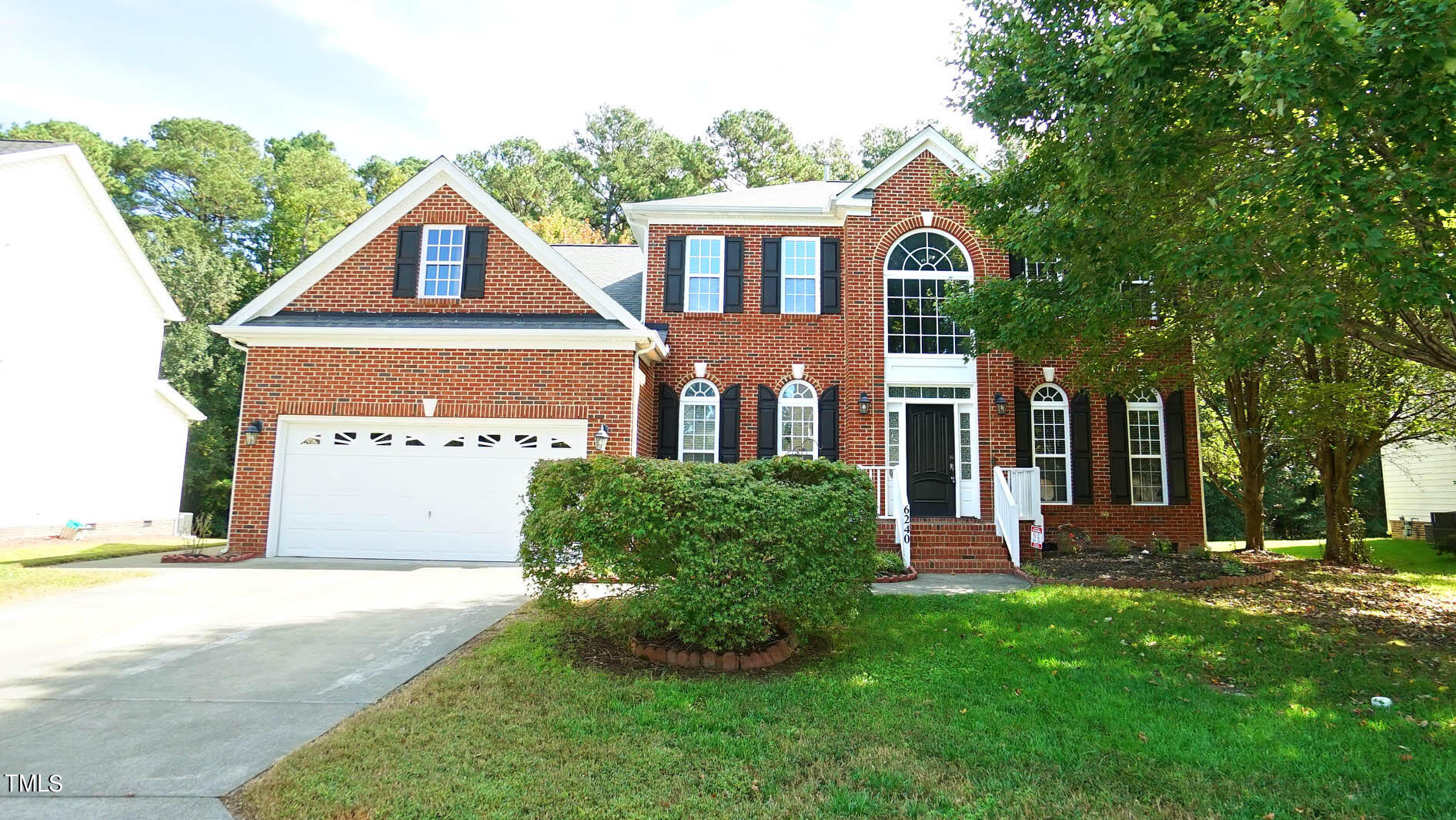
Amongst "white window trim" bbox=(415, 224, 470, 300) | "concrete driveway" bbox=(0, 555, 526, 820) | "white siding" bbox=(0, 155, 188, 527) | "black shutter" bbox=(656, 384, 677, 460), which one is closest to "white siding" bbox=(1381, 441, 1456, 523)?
"black shutter" bbox=(656, 384, 677, 460)

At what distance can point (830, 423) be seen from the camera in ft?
44.6

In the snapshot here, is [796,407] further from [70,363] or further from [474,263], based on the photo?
[70,363]

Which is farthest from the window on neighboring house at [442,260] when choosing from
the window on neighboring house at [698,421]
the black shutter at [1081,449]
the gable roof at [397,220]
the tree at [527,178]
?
the tree at [527,178]

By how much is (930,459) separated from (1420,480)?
17.5 meters

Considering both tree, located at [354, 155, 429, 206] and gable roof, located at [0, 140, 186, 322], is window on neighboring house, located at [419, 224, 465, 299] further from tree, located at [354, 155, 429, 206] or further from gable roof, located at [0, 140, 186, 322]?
tree, located at [354, 155, 429, 206]

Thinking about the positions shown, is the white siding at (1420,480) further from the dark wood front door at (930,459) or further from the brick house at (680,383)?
the dark wood front door at (930,459)

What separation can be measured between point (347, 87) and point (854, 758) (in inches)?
563

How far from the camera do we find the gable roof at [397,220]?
12.6 metres

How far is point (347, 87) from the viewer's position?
525 inches

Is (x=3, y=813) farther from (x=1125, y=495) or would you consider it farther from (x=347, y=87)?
(x=1125, y=495)

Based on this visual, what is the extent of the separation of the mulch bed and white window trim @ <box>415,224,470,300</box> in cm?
1226

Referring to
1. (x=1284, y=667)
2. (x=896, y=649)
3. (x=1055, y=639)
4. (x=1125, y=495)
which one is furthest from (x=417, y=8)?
(x=1125, y=495)

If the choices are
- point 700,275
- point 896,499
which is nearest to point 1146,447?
point 896,499

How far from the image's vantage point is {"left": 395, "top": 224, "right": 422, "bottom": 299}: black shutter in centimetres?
1292
